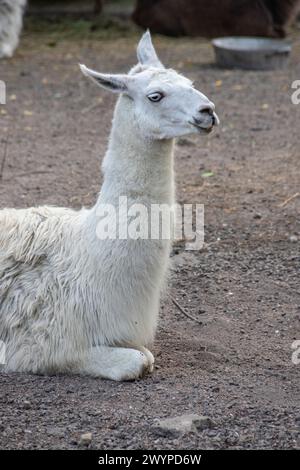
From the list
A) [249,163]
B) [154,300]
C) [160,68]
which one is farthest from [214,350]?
[249,163]

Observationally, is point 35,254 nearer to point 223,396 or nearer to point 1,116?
point 223,396

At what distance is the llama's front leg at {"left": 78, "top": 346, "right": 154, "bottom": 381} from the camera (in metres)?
4.50

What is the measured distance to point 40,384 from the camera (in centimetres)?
450

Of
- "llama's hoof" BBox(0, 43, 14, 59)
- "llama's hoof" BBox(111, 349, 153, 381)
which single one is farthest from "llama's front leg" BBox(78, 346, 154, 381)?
"llama's hoof" BBox(0, 43, 14, 59)

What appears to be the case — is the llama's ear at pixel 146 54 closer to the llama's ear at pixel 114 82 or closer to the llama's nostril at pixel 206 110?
the llama's ear at pixel 114 82

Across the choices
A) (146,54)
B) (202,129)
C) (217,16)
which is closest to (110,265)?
(202,129)

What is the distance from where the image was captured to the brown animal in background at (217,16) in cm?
1209

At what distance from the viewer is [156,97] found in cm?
442

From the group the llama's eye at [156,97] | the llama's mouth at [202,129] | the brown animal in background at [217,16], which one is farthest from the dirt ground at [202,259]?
the llama's eye at [156,97]

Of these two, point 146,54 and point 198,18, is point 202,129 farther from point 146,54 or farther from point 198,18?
point 198,18

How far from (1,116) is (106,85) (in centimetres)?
494

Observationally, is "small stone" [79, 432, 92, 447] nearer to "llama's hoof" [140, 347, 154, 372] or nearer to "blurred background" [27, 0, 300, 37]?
"llama's hoof" [140, 347, 154, 372]
